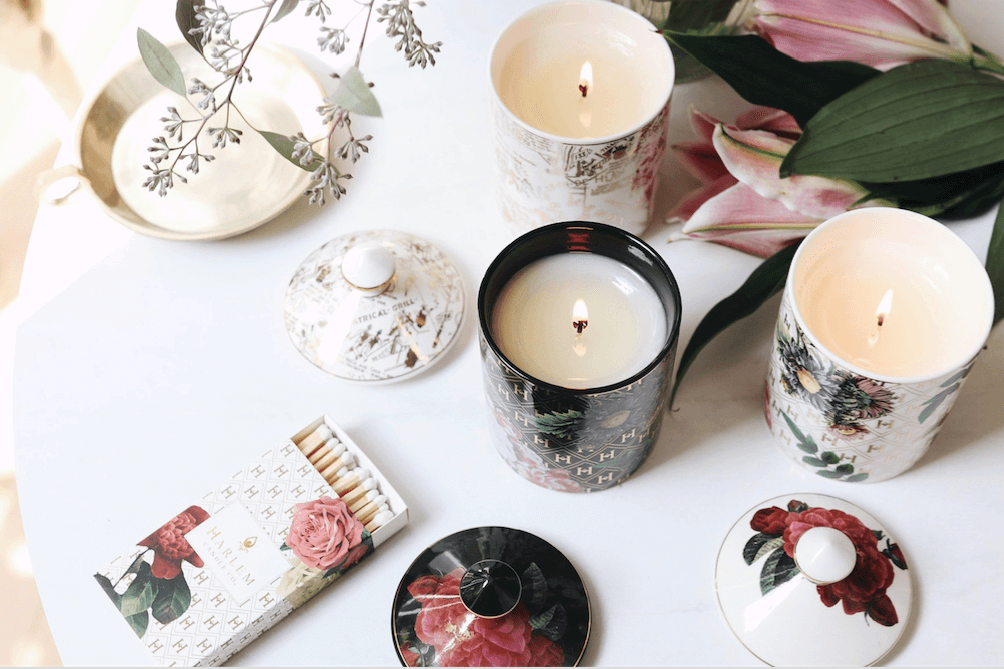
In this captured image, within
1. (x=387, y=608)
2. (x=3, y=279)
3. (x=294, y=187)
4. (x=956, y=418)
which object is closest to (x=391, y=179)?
(x=294, y=187)

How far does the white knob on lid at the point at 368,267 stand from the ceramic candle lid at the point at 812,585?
10.0 inches

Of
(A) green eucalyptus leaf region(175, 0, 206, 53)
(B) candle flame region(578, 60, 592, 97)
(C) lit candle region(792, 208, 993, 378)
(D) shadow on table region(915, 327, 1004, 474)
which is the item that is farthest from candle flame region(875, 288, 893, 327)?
(A) green eucalyptus leaf region(175, 0, 206, 53)

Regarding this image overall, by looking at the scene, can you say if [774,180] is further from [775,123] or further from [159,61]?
[159,61]

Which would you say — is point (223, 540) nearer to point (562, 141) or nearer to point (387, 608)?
point (387, 608)

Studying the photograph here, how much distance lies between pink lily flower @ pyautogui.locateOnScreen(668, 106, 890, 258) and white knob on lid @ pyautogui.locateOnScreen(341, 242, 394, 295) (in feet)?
0.62

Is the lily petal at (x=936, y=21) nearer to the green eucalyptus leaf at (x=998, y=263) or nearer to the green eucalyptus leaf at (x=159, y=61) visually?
the green eucalyptus leaf at (x=998, y=263)

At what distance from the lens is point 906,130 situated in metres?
0.47

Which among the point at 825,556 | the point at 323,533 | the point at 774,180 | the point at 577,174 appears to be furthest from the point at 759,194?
the point at 323,533

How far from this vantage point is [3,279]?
1028 millimetres

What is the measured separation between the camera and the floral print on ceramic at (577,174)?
0.47m

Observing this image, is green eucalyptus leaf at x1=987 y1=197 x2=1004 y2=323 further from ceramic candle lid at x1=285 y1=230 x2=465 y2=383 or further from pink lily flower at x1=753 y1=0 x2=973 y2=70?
ceramic candle lid at x1=285 y1=230 x2=465 y2=383

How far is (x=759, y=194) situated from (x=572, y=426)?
20 cm

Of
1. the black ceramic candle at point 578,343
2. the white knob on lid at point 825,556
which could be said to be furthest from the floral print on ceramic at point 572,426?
the white knob on lid at point 825,556

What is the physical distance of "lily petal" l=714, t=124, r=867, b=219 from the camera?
1.63 feet
